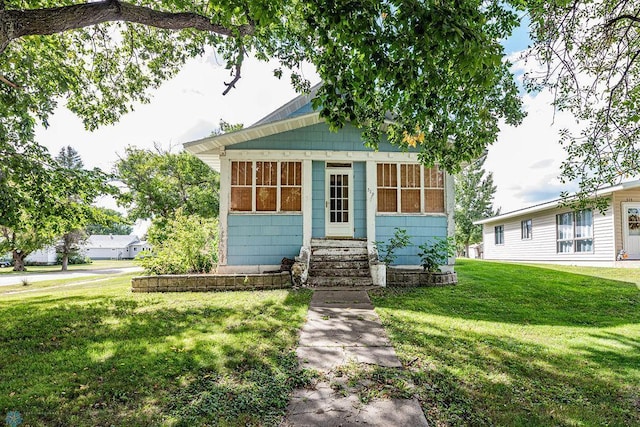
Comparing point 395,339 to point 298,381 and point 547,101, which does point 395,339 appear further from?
point 547,101

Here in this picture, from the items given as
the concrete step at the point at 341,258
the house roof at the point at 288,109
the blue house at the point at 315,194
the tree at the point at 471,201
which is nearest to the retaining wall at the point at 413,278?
the concrete step at the point at 341,258

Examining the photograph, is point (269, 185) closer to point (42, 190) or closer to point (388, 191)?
point (388, 191)

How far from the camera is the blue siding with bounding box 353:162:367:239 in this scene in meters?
9.20

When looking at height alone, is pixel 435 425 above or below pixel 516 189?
below

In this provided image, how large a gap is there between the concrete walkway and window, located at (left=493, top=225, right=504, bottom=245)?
19275 mm

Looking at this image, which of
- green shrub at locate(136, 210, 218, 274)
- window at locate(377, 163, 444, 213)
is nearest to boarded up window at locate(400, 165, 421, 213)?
window at locate(377, 163, 444, 213)

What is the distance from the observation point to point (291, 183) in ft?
30.0

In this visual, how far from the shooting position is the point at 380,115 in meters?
5.94

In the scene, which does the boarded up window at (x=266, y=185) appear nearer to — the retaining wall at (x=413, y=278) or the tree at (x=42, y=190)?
the tree at (x=42, y=190)

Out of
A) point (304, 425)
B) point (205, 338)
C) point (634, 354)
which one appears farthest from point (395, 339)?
point (634, 354)

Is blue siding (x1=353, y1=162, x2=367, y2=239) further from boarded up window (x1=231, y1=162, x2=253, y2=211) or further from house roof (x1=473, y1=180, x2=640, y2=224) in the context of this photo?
house roof (x1=473, y1=180, x2=640, y2=224)

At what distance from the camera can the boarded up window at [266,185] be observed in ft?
29.9

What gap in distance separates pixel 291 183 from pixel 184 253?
3597 mm

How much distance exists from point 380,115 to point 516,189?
48.0 metres
